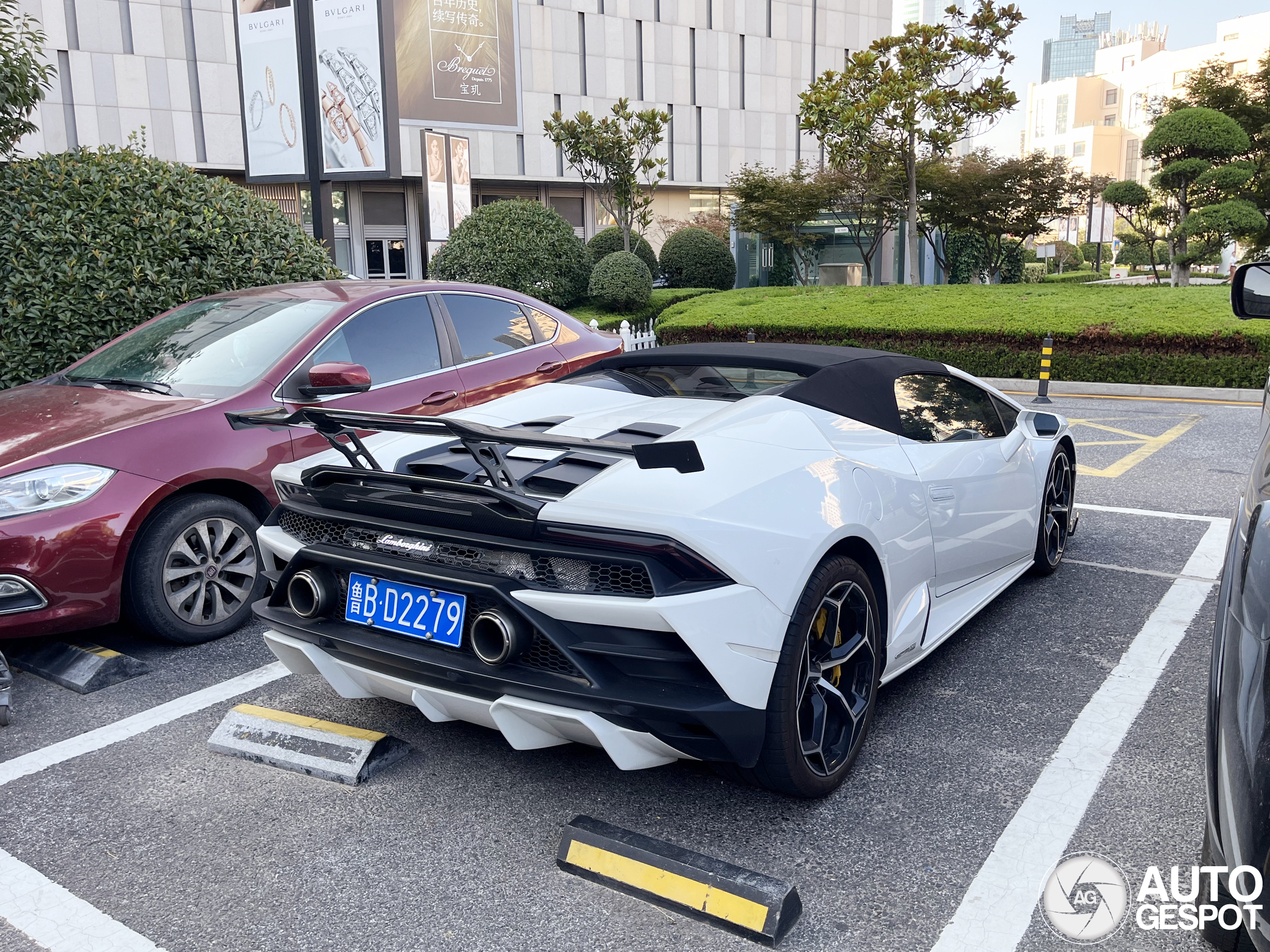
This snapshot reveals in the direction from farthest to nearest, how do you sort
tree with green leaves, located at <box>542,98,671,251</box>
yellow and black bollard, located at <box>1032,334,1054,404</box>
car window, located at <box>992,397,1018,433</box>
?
1. tree with green leaves, located at <box>542,98,671,251</box>
2. yellow and black bollard, located at <box>1032,334,1054,404</box>
3. car window, located at <box>992,397,1018,433</box>

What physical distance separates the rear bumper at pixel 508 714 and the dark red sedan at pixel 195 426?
137cm

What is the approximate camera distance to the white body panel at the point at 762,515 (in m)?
2.46

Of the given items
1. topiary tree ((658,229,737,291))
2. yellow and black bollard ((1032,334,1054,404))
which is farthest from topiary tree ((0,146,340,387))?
topiary tree ((658,229,737,291))

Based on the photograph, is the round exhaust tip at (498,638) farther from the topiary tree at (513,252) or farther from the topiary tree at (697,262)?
the topiary tree at (697,262)

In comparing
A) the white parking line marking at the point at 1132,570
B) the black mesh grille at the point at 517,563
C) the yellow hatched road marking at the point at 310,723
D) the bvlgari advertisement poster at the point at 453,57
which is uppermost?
the bvlgari advertisement poster at the point at 453,57

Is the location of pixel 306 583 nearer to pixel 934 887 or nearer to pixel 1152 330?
pixel 934 887

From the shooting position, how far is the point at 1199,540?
559cm

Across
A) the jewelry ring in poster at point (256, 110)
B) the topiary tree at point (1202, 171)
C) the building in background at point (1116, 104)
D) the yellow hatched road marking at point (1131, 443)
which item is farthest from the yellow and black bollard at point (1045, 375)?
the building in background at point (1116, 104)

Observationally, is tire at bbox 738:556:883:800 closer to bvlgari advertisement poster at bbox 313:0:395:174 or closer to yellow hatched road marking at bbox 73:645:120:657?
yellow hatched road marking at bbox 73:645:120:657

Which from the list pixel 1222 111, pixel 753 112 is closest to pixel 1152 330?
pixel 1222 111

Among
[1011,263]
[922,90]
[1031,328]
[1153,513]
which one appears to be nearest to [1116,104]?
[1011,263]

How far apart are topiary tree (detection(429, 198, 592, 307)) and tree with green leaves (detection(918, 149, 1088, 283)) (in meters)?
10.9

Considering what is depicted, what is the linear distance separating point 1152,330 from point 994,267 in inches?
819

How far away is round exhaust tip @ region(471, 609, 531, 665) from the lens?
251cm
